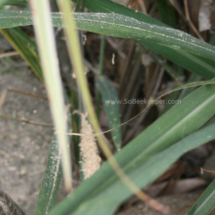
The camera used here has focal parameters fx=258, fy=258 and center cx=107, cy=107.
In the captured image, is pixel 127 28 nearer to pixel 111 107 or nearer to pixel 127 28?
pixel 127 28

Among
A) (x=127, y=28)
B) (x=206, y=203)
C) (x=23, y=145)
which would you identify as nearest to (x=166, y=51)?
(x=127, y=28)

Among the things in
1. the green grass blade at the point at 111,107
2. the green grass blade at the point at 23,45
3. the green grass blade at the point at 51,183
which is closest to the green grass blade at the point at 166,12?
the green grass blade at the point at 111,107

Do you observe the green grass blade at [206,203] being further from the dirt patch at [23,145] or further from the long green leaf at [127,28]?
the dirt patch at [23,145]

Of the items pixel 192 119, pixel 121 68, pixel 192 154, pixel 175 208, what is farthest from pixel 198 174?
pixel 192 119

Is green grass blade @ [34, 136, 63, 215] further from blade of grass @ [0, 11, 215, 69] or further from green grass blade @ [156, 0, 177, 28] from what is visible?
green grass blade @ [156, 0, 177, 28]

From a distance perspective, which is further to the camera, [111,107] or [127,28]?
[111,107]
